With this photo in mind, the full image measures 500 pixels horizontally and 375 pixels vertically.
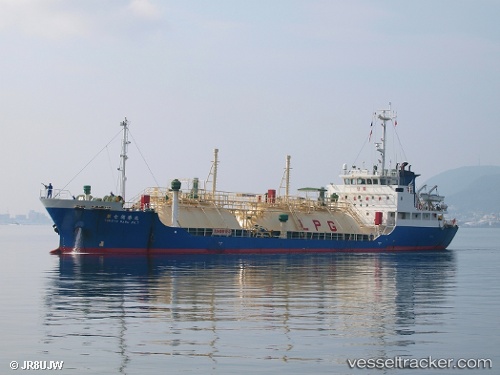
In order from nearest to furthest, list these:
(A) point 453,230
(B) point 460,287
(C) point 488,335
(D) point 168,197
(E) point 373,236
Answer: (C) point 488,335 < (B) point 460,287 < (D) point 168,197 < (E) point 373,236 < (A) point 453,230

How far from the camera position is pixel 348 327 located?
27.2 meters

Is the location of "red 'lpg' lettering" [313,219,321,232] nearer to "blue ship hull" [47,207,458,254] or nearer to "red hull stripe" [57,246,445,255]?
"red hull stripe" [57,246,445,255]

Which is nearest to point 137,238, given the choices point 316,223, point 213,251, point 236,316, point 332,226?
point 213,251

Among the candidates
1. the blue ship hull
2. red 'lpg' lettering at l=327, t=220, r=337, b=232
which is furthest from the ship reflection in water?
red 'lpg' lettering at l=327, t=220, r=337, b=232

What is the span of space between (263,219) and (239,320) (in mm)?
45186

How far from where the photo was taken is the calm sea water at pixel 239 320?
22000mm

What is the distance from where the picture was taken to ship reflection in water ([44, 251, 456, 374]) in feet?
73.2

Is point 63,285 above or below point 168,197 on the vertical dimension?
below

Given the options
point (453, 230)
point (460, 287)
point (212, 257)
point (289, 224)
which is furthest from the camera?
point (453, 230)

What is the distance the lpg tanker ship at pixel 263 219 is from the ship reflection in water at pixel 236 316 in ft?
28.0

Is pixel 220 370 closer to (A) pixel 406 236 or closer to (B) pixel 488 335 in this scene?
(B) pixel 488 335

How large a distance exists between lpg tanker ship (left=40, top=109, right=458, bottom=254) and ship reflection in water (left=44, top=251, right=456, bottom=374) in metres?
8.53

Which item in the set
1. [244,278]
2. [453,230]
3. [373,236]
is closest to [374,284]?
[244,278]

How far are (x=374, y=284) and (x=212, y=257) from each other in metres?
22.6
